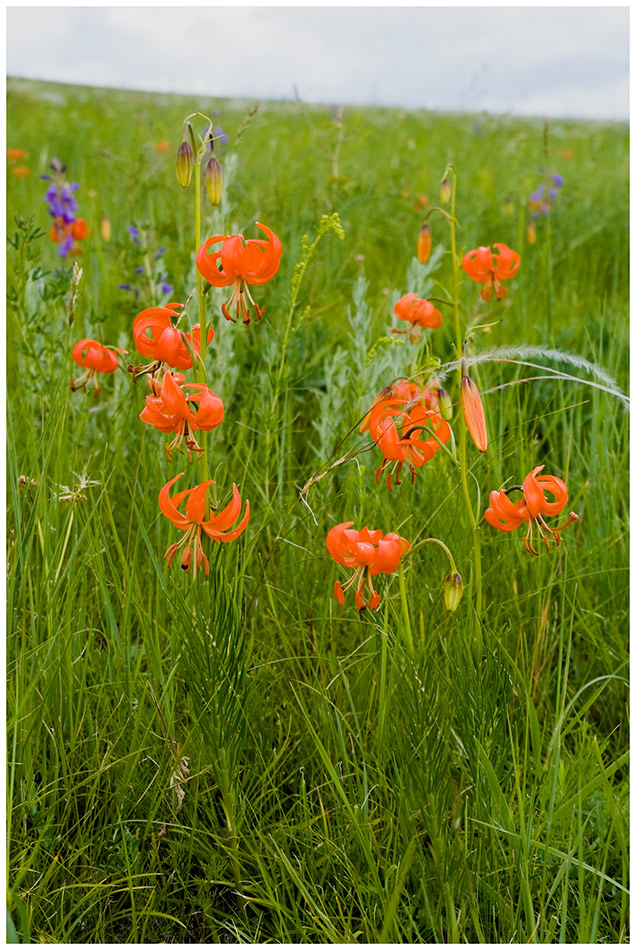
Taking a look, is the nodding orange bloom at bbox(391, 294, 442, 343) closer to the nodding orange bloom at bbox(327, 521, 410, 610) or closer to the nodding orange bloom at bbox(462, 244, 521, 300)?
the nodding orange bloom at bbox(462, 244, 521, 300)

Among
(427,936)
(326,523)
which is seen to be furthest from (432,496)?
(427,936)

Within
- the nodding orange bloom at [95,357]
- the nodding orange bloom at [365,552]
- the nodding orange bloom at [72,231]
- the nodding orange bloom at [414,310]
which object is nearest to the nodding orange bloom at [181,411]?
the nodding orange bloom at [365,552]

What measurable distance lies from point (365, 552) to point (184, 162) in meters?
0.66

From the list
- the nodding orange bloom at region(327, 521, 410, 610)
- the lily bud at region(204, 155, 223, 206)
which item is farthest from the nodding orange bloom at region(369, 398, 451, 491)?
the lily bud at region(204, 155, 223, 206)

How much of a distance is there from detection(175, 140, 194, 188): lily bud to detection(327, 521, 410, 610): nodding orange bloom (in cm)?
59

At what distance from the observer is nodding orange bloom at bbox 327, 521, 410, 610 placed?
1.10 metres

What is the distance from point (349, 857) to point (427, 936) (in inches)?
6.6

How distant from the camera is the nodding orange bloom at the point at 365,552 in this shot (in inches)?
43.4

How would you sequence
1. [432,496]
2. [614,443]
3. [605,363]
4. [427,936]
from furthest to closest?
[605,363] < [614,443] < [432,496] < [427,936]

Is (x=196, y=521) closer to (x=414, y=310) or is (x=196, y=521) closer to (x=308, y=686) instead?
(x=308, y=686)

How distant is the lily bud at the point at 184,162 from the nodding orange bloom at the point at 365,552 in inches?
23.1

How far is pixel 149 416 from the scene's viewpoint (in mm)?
1075

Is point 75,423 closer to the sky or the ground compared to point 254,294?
closer to the ground

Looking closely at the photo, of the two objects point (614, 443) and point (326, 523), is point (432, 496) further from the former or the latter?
point (614, 443)
